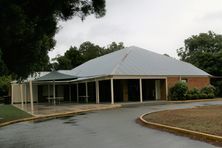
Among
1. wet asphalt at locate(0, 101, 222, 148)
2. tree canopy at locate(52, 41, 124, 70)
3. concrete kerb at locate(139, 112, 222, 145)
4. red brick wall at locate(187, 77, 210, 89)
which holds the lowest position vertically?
wet asphalt at locate(0, 101, 222, 148)

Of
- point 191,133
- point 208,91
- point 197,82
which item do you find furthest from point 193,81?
point 191,133

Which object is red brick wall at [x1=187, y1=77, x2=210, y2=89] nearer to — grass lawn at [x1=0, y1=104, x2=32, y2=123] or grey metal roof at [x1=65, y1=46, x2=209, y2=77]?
Result: grey metal roof at [x1=65, y1=46, x2=209, y2=77]

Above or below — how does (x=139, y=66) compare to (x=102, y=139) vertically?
above

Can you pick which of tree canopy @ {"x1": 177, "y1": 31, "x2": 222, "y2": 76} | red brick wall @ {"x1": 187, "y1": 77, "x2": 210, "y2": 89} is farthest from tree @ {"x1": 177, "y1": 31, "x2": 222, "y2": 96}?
red brick wall @ {"x1": 187, "y1": 77, "x2": 210, "y2": 89}

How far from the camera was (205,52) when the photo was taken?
157 ft

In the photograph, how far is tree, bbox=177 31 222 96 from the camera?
4553 cm

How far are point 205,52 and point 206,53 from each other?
2.01ft

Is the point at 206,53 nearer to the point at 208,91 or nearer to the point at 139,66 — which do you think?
the point at 208,91

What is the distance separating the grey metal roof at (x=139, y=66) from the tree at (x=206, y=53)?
6075 millimetres

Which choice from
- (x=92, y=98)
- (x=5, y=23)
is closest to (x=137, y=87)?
(x=92, y=98)

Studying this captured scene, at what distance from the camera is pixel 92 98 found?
141ft

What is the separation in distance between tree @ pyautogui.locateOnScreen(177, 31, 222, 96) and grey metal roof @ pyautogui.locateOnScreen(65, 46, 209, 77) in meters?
6.08

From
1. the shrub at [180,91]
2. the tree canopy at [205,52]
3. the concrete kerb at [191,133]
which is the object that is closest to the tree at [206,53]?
the tree canopy at [205,52]

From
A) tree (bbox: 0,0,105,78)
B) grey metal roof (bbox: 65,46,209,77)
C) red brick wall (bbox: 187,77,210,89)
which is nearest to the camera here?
tree (bbox: 0,0,105,78)
